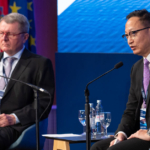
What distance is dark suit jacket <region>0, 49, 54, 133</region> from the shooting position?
8.57 feet

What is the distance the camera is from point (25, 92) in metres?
2.68

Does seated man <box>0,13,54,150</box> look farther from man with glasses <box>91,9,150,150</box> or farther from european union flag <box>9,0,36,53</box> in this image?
european union flag <box>9,0,36,53</box>

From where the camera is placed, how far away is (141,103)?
2.27 metres

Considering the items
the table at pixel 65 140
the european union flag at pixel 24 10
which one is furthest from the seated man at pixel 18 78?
the european union flag at pixel 24 10

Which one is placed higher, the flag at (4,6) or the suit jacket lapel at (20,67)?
the flag at (4,6)

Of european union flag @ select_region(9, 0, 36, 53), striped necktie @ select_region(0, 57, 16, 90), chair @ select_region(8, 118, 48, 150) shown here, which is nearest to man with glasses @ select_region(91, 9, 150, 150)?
chair @ select_region(8, 118, 48, 150)

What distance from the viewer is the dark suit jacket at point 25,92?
261cm

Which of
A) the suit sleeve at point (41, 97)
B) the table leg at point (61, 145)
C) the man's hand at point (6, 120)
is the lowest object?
the table leg at point (61, 145)

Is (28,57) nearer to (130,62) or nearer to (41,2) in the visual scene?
(130,62)

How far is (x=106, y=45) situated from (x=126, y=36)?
3.61 m

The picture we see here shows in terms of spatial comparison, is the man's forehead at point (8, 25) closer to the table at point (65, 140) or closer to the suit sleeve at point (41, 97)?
the suit sleeve at point (41, 97)

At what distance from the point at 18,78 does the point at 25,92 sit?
0.14m

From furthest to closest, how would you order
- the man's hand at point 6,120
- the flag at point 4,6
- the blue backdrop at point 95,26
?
the blue backdrop at point 95,26 < the flag at point 4,6 < the man's hand at point 6,120

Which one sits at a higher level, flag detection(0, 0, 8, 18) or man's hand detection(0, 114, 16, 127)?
flag detection(0, 0, 8, 18)
